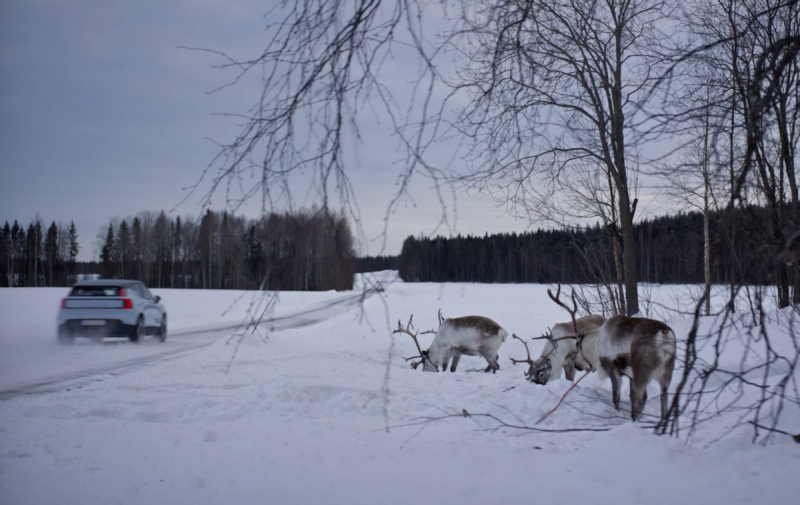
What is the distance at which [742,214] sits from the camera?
2.68m

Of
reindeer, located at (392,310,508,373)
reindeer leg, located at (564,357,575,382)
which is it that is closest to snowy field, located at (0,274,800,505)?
reindeer leg, located at (564,357,575,382)

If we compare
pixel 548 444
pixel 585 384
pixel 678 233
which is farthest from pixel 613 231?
pixel 548 444

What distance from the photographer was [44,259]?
45.2m

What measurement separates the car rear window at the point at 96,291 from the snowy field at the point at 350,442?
11.0ft

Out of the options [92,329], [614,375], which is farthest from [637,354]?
[92,329]

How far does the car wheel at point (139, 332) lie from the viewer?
12.2m

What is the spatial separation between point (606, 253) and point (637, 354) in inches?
402

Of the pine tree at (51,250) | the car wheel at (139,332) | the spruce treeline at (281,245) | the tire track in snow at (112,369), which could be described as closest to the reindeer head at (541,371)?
the tire track in snow at (112,369)

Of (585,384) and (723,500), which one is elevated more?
(723,500)

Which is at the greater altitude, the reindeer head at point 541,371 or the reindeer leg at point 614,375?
the reindeer leg at point 614,375

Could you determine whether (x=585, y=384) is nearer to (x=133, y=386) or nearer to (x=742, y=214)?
(x=742, y=214)

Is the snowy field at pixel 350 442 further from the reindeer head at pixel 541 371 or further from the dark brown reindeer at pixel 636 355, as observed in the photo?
the dark brown reindeer at pixel 636 355

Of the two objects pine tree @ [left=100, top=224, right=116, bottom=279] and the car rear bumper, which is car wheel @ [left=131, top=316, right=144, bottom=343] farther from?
pine tree @ [left=100, top=224, right=116, bottom=279]

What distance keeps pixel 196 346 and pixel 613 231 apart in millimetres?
10660
